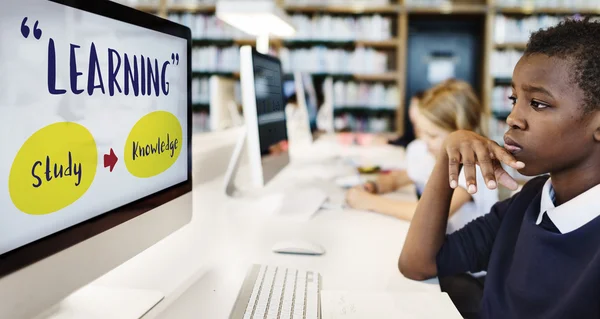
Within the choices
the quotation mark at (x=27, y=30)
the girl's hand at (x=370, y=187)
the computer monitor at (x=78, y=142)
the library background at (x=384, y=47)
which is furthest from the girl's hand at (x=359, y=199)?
the library background at (x=384, y=47)

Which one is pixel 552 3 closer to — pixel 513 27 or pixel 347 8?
pixel 513 27

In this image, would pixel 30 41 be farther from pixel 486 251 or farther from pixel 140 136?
pixel 486 251

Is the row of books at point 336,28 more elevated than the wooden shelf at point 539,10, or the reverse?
the wooden shelf at point 539,10

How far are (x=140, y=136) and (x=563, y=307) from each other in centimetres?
67

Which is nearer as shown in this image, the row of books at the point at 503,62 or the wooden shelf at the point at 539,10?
the wooden shelf at the point at 539,10

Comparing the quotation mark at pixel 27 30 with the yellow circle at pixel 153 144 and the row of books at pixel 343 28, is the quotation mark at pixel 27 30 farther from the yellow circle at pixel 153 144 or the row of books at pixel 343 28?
the row of books at pixel 343 28

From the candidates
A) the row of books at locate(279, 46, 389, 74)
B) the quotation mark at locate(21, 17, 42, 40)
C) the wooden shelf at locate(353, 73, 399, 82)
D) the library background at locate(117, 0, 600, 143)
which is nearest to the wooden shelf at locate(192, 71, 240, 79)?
the library background at locate(117, 0, 600, 143)

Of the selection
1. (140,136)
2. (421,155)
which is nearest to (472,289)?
(140,136)

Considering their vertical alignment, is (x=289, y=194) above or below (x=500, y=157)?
below

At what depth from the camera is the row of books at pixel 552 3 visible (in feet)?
14.1

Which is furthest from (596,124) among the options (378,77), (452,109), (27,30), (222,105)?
(378,77)

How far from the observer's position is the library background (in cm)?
438

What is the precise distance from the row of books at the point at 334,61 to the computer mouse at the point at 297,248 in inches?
144

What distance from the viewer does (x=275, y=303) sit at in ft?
2.28
